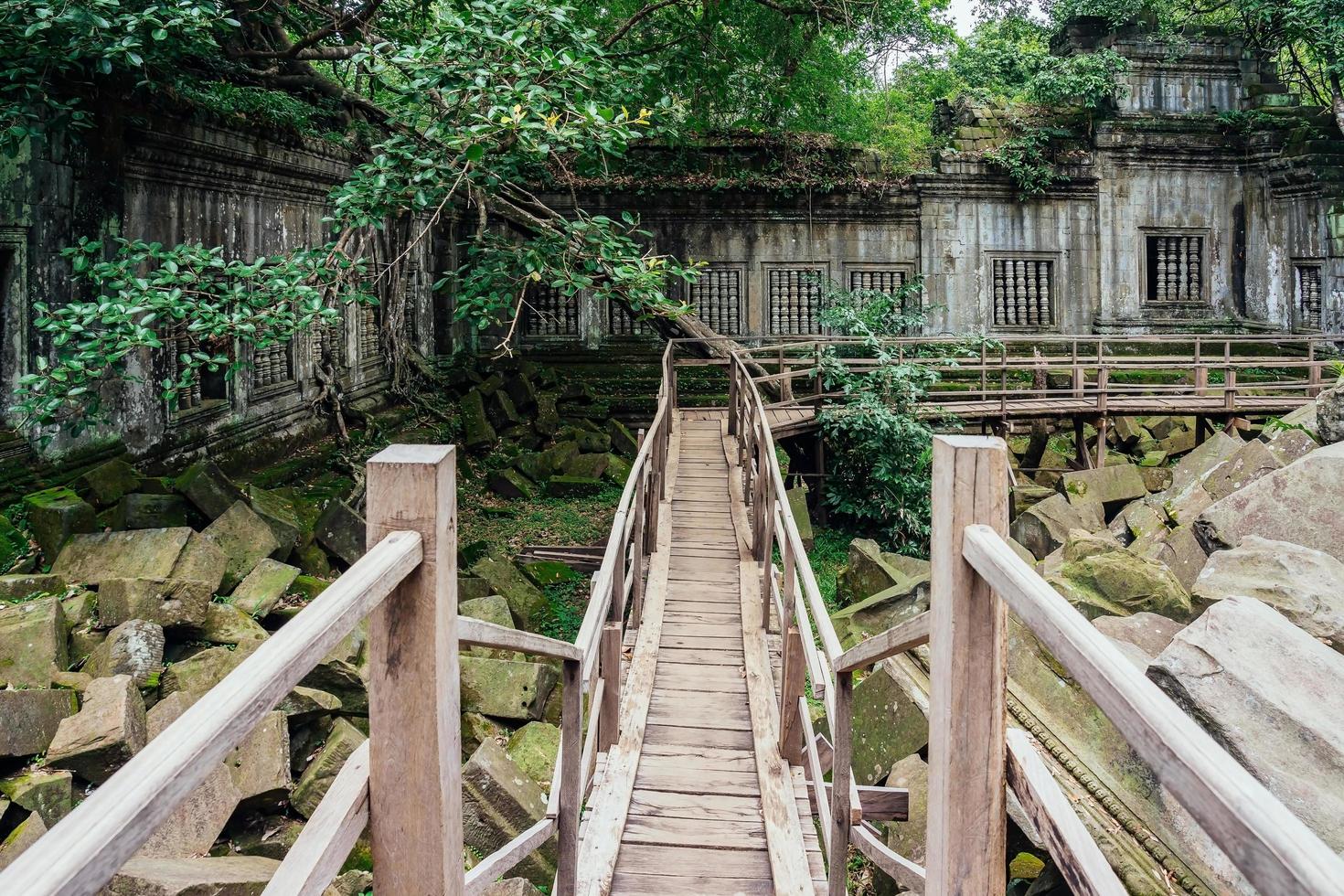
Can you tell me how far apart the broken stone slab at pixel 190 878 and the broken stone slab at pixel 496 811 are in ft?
3.50

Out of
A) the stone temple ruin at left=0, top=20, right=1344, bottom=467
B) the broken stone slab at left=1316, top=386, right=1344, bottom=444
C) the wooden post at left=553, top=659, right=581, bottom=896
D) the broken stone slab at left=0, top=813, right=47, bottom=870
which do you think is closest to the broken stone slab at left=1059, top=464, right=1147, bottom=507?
the broken stone slab at left=1316, top=386, right=1344, bottom=444

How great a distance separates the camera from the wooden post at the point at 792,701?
4.21 m

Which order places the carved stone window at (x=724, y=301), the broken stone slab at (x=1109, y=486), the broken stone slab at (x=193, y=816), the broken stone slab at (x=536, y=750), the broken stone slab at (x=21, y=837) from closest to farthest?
the broken stone slab at (x=21, y=837), the broken stone slab at (x=193, y=816), the broken stone slab at (x=536, y=750), the broken stone slab at (x=1109, y=486), the carved stone window at (x=724, y=301)

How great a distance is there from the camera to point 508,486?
38.5ft

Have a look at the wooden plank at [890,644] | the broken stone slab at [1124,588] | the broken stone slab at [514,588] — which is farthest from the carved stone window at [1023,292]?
the wooden plank at [890,644]

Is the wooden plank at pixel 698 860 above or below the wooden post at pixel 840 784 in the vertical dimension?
below

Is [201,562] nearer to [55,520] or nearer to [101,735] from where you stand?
[55,520]

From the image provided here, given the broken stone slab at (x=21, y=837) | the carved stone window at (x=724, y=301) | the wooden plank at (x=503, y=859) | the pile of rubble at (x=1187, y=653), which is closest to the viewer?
the wooden plank at (x=503, y=859)

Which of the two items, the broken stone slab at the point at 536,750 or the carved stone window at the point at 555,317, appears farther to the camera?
the carved stone window at the point at 555,317

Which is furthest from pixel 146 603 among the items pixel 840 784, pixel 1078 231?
pixel 1078 231

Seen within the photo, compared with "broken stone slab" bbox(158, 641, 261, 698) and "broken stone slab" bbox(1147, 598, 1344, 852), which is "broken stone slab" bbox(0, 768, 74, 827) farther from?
"broken stone slab" bbox(1147, 598, 1344, 852)

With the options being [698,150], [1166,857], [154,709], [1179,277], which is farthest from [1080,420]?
[154,709]

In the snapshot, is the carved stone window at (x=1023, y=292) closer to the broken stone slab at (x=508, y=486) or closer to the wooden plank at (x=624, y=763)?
the broken stone slab at (x=508, y=486)

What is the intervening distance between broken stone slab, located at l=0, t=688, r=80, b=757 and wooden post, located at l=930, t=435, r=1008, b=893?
4376mm
